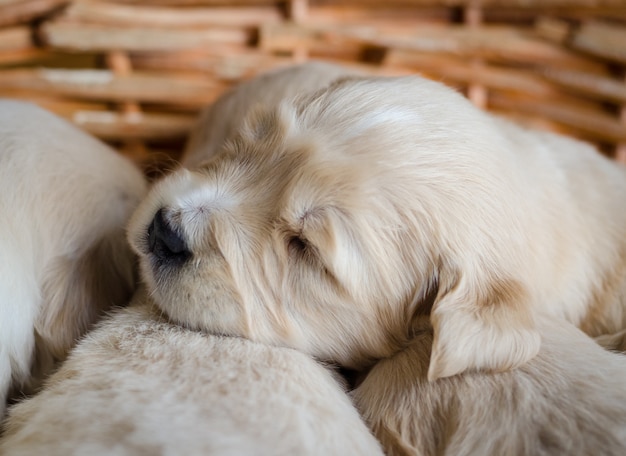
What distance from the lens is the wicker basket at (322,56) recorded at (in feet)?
9.47

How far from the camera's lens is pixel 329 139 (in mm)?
1686

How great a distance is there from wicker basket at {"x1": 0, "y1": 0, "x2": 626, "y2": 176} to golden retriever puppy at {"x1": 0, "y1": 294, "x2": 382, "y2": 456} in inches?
54.3

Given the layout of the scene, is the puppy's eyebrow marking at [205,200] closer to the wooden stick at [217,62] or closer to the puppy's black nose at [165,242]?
the puppy's black nose at [165,242]

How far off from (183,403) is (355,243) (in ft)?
1.68

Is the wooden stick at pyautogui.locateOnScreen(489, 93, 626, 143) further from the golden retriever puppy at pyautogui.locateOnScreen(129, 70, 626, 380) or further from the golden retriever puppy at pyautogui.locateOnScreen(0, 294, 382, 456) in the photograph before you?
the golden retriever puppy at pyautogui.locateOnScreen(0, 294, 382, 456)

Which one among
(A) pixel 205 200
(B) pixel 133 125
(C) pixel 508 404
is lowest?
(C) pixel 508 404

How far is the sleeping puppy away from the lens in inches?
68.1

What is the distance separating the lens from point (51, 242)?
1.87 meters

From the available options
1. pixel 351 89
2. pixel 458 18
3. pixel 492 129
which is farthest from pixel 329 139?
pixel 458 18

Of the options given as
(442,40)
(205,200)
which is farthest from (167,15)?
(205,200)

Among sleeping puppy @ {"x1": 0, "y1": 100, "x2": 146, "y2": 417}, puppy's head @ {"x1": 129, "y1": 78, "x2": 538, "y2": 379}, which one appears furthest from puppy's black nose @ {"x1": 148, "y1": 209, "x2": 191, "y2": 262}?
sleeping puppy @ {"x1": 0, "y1": 100, "x2": 146, "y2": 417}

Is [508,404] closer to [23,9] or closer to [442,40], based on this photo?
[442,40]

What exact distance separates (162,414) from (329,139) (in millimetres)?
737

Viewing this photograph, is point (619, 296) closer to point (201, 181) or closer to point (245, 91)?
point (201, 181)
